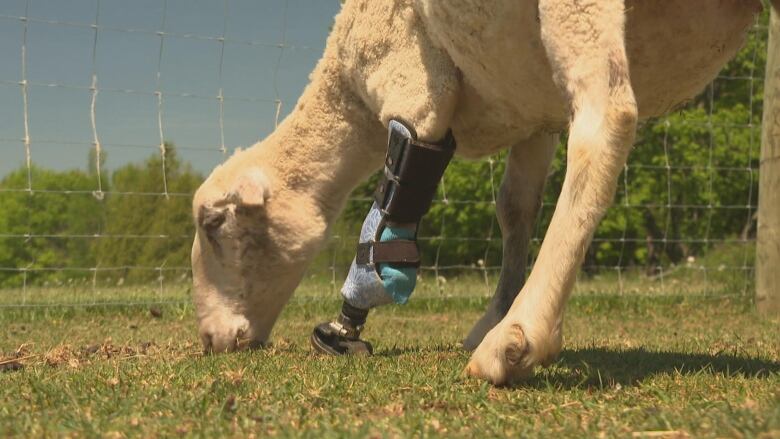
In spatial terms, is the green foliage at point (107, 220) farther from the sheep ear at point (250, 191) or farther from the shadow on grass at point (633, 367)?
the shadow on grass at point (633, 367)

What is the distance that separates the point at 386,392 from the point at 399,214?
134cm

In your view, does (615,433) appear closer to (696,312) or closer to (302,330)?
(302,330)

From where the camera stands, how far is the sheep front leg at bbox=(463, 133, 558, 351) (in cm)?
507

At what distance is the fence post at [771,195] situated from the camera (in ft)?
24.7

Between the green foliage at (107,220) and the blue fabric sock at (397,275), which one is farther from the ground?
the blue fabric sock at (397,275)

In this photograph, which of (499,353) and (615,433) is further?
(499,353)

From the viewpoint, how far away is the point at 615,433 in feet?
7.84

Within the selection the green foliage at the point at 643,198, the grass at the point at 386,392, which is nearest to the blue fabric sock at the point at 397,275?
the grass at the point at 386,392

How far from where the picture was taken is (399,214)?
4246 millimetres

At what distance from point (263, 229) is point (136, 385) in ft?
6.09

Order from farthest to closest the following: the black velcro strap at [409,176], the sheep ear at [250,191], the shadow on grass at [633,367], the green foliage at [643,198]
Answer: the green foliage at [643,198] < the sheep ear at [250,191] < the black velcro strap at [409,176] < the shadow on grass at [633,367]

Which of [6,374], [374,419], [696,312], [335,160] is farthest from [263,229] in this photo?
[696,312]

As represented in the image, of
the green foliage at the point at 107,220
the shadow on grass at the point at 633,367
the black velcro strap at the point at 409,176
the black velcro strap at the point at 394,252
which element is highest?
the black velcro strap at the point at 409,176

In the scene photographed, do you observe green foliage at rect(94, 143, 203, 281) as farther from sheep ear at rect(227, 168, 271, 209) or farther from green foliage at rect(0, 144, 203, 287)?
sheep ear at rect(227, 168, 271, 209)
